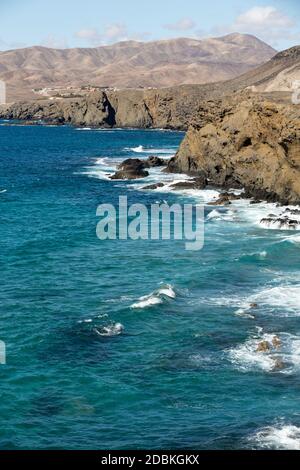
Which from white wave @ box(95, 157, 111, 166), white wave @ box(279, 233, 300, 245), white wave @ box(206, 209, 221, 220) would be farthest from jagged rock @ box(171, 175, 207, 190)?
white wave @ box(95, 157, 111, 166)

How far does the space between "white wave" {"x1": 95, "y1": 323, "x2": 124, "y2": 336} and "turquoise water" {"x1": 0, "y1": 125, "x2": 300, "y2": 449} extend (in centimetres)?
29

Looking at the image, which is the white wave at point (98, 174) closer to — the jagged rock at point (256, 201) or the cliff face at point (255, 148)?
the cliff face at point (255, 148)

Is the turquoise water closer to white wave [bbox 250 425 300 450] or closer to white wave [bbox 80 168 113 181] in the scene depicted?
white wave [bbox 250 425 300 450]

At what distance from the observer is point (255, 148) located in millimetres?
80812

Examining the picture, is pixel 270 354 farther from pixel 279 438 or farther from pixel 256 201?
pixel 256 201

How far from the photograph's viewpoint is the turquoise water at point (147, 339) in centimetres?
2855

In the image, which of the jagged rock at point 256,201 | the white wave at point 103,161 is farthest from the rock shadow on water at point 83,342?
the white wave at point 103,161

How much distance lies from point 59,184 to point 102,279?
4849 centimetres

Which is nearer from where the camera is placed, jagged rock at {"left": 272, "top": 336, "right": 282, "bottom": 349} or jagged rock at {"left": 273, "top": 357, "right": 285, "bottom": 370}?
jagged rock at {"left": 273, "top": 357, "right": 285, "bottom": 370}

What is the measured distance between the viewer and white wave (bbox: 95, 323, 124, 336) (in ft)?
→ 126

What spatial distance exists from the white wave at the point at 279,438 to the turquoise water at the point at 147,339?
8 cm

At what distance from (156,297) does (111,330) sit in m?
5.76
